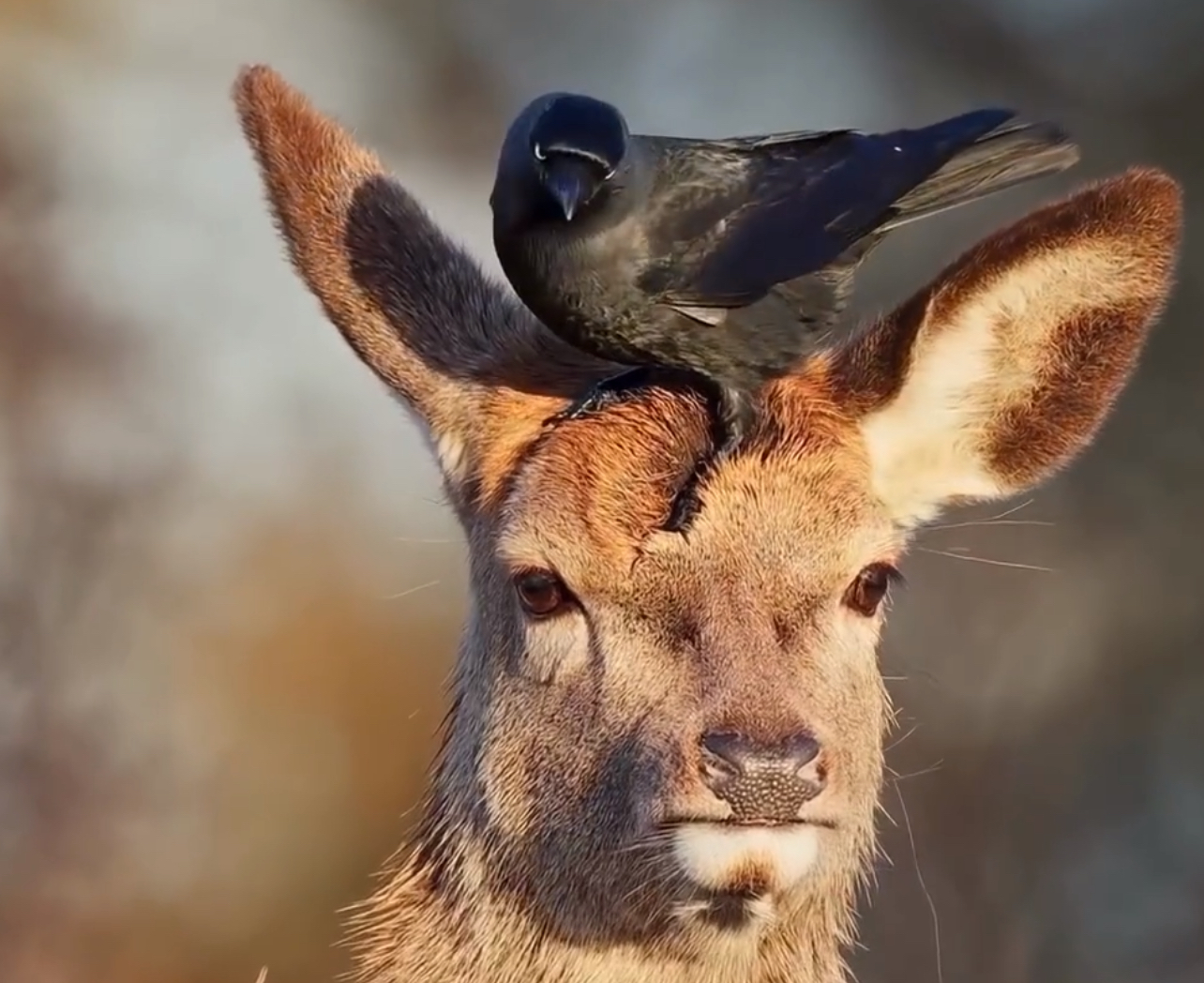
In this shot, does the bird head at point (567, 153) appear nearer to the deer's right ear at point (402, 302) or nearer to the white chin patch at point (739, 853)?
the deer's right ear at point (402, 302)

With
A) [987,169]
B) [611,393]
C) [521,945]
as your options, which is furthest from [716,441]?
[521,945]

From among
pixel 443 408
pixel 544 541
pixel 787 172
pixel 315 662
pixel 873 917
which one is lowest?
pixel 873 917

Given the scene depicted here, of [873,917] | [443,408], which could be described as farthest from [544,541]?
[873,917]

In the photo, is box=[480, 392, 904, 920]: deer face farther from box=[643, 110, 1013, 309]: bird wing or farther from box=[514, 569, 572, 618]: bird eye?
box=[643, 110, 1013, 309]: bird wing

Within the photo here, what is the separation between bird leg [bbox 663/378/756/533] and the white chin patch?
44 centimetres

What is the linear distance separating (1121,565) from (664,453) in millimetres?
6837

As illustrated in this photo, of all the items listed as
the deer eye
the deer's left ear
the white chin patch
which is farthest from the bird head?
the white chin patch

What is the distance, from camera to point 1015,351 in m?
2.86

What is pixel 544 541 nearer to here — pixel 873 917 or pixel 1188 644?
pixel 873 917

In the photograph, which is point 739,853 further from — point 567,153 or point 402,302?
point 402,302

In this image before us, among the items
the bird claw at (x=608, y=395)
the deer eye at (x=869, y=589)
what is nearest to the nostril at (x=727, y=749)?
the deer eye at (x=869, y=589)

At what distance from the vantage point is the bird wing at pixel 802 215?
249 cm

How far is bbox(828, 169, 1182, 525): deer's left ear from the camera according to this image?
271cm

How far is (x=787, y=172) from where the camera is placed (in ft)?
8.52
